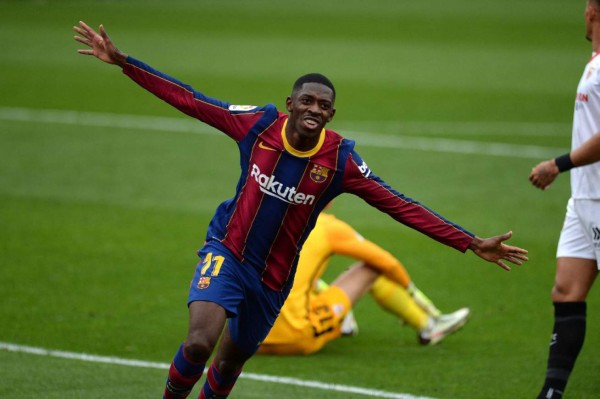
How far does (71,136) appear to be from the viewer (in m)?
19.0

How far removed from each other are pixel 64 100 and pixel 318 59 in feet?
27.9

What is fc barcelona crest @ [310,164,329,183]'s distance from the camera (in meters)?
6.97

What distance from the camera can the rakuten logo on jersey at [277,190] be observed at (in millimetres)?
6941

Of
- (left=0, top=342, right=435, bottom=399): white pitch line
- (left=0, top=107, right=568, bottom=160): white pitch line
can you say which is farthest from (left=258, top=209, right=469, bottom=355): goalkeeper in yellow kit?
(left=0, top=107, right=568, bottom=160): white pitch line

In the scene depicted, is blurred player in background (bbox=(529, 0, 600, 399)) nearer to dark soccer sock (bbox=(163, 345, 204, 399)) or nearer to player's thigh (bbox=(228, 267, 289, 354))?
player's thigh (bbox=(228, 267, 289, 354))

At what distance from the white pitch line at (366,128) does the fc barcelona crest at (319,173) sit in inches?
Answer: 453

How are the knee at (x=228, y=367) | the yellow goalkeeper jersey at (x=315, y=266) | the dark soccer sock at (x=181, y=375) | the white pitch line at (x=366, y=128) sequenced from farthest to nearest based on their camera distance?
the white pitch line at (x=366, y=128)
the yellow goalkeeper jersey at (x=315, y=266)
the knee at (x=228, y=367)
the dark soccer sock at (x=181, y=375)

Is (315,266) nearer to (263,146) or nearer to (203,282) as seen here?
(263,146)

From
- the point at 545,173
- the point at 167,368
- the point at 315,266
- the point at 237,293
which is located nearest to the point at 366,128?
the point at 315,266

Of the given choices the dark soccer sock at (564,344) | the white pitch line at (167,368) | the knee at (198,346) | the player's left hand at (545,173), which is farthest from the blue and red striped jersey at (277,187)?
the white pitch line at (167,368)

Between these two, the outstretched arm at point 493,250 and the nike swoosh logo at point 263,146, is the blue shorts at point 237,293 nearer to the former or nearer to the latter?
the nike swoosh logo at point 263,146

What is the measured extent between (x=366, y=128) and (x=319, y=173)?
44.4 ft

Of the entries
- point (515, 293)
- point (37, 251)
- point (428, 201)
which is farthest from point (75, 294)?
point (428, 201)

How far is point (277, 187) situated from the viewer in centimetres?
694
